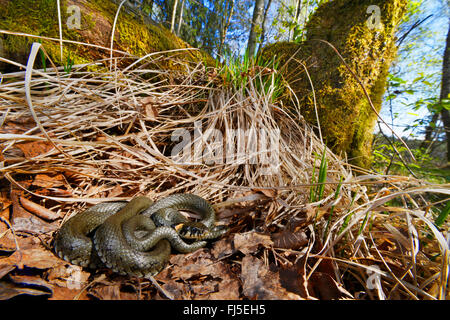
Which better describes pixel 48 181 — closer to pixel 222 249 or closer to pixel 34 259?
pixel 34 259

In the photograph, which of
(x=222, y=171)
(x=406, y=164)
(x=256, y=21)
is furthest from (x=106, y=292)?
(x=256, y=21)

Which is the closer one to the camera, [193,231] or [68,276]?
[68,276]

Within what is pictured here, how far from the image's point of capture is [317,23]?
9.57 ft

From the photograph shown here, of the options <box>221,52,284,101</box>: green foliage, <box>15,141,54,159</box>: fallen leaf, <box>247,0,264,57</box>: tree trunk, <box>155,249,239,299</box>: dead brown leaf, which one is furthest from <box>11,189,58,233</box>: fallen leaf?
<box>247,0,264,57</box>: tree trunk

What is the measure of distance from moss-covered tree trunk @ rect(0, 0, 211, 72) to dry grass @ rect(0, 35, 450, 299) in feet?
0.99

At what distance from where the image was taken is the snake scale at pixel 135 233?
4.45 ft

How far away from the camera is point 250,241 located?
1363 millimetres

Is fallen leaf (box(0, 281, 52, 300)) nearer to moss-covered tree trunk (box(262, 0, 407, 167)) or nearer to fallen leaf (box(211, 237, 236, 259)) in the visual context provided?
fallen leaf (box(211, 237, 236, 259))

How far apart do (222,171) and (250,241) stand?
2.69 ft

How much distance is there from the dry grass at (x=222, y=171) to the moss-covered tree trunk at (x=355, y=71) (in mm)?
469

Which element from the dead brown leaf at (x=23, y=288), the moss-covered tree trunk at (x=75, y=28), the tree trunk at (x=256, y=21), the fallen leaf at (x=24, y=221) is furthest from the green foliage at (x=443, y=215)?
the tree trunk at (x=256, y=21)

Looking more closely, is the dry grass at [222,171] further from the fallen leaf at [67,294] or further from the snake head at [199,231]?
the fallen leaf at [67,294]
